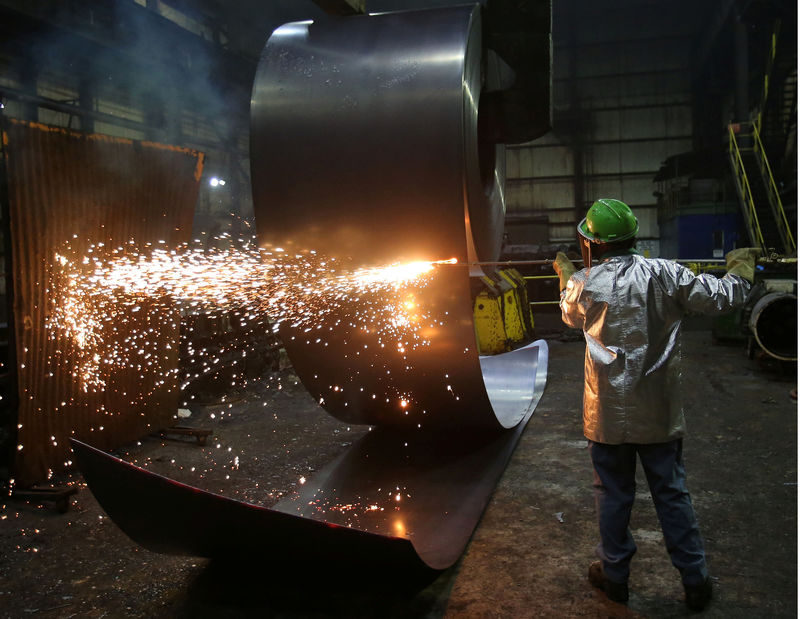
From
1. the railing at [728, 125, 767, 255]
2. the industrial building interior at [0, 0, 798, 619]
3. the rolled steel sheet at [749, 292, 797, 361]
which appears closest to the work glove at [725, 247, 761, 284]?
the industrial building interior at [0, 0, 798, 619]

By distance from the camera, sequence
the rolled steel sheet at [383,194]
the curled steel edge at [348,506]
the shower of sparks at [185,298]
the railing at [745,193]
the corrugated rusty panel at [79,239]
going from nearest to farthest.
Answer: the curled steel edge at [348,506]
the rolled steel sheet at [383,194]
the shower of sparks at [185,298]
the corrugated rusty panel at [79,239]
the railing at [745,193]

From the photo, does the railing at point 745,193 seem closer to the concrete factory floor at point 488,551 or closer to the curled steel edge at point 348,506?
the concrete factory floor at point 488,551

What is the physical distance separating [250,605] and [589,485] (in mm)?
1812

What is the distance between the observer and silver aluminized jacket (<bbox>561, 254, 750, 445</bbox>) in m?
2.07

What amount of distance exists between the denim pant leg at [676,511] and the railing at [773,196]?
9199 millimetres

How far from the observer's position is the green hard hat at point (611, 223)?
2199 millimetres

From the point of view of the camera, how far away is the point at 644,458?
2133 mm

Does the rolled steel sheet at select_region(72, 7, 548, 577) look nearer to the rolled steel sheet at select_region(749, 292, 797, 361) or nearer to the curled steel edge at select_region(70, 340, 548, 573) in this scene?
the curled steel edge at select_region(70, 340, 548, 573)

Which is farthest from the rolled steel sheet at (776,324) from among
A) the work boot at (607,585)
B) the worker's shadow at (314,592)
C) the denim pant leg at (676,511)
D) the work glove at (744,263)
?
the worker's shadow at (314,592)

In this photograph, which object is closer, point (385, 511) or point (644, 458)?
point (644, 458)

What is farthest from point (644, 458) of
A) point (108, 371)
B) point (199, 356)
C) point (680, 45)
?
point (680, 45)

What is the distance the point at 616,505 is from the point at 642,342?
58cm

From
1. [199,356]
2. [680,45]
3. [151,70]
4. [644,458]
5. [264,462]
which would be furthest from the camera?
[680,45]

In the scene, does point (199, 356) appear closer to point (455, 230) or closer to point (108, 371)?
point (108, 371)
